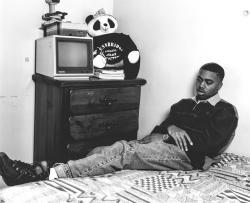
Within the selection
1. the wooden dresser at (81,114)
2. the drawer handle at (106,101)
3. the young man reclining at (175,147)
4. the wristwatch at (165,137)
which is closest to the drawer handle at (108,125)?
the wooden dresser at (81,114)

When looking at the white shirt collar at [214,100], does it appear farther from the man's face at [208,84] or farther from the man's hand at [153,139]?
the man's hand at [153,139]

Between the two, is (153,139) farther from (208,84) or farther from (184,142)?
(208,84)

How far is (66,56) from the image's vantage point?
6.73 feet

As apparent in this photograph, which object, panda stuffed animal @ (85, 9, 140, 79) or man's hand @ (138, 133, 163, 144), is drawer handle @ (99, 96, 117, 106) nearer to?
panda stuffed animal @ (85, 9, 140, 79)

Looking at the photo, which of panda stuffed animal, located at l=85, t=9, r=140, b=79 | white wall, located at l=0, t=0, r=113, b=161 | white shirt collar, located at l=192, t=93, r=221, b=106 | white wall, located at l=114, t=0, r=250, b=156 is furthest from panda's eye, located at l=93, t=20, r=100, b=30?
white shirt collar, located at l=192, t=93, r=221, b=106

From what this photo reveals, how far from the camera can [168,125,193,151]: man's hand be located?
5.66 feet

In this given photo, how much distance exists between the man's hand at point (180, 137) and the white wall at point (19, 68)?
1.10 metres

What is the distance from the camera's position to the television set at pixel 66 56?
1992mm

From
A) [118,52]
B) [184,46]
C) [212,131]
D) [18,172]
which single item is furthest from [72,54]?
[212,131]

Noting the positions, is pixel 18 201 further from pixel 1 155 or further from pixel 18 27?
pixel 18 27

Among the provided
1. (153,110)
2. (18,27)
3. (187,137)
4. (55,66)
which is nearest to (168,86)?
(153,110)

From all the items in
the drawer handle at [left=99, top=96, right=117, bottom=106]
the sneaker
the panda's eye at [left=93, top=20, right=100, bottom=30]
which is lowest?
the sneaker

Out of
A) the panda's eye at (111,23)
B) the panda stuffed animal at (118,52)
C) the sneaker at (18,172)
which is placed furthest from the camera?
the panda's eye at (111,23)

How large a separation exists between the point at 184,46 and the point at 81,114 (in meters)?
0.80
